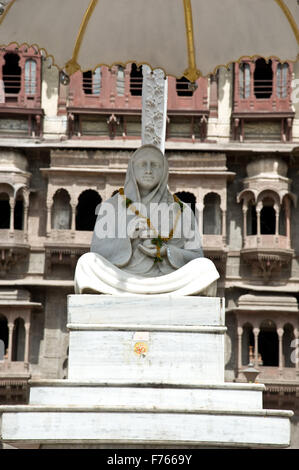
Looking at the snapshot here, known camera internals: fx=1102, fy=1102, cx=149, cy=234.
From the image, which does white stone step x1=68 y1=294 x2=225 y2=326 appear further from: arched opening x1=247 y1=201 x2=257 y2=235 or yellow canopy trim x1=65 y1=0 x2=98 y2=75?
arched opening x1=247 y1=201 x2=257 y2=235

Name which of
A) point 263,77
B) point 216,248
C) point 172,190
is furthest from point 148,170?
point 263,77

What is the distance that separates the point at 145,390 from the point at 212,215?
71.5 feet

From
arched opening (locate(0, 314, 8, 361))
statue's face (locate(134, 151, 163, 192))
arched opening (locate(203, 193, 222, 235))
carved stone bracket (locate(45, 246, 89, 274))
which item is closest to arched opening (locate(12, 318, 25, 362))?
arched opening (locate(0, 314, 8, 361))

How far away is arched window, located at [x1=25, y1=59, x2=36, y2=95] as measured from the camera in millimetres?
32156

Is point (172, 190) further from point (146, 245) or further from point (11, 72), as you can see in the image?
point (146, 245)

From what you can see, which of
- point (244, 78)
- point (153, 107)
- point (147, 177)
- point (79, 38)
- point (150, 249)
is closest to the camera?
point (150, 249)

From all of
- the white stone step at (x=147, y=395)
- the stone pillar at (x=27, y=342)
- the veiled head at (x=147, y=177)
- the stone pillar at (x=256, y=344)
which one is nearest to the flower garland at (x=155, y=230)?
the veiled head at (x=147, y=177)

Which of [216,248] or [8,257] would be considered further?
[8,257]

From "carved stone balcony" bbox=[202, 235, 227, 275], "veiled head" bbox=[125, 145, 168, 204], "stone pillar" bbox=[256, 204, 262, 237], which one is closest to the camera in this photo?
"veiled head" bbox=[125, 145, 168, 204]

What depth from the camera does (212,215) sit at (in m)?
31.8

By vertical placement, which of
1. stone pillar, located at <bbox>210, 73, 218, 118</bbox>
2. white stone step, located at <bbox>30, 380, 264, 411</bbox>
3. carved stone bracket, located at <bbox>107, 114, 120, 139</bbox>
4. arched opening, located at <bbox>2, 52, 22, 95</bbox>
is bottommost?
white stone step, located at <bbox>30, 380, 264, 411</bbox>

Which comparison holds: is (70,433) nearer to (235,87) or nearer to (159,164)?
(159,164)

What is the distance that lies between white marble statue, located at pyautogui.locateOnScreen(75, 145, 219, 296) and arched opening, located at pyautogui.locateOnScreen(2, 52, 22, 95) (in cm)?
2135

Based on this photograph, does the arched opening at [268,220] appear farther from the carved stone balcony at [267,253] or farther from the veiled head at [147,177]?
the veiled head at [147,177]
